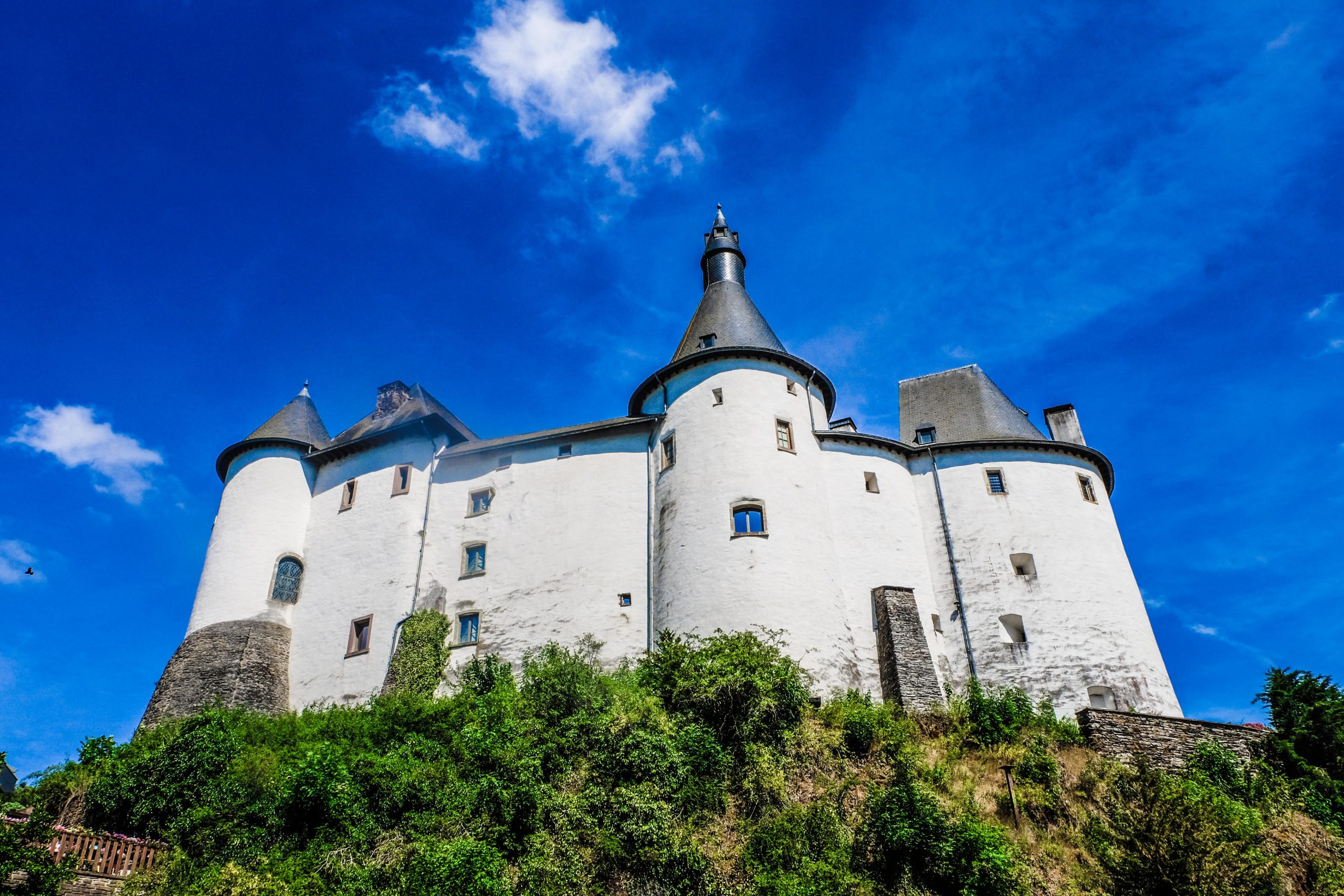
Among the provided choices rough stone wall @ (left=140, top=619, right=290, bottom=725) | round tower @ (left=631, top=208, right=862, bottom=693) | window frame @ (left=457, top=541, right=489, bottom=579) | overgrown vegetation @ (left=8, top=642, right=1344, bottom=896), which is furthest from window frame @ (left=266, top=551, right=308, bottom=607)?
round tower @ (left=631, top=208, right=862, bottom=693)

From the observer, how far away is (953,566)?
3381 cm

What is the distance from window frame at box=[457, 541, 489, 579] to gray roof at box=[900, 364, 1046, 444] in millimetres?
16139

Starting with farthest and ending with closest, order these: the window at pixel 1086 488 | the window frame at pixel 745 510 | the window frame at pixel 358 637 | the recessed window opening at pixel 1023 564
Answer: the window at pixel 1086 488, the window frame at pixel 358 637, the recessed window opening at pixel 1023 564, the window frame at pixel 745 510

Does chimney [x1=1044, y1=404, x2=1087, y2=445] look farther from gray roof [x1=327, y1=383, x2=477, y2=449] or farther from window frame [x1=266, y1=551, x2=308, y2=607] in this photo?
window frame [x1=266, y1=551, x2=308, y2=607]

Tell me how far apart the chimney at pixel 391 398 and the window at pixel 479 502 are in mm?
6733

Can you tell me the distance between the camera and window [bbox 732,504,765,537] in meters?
31.7

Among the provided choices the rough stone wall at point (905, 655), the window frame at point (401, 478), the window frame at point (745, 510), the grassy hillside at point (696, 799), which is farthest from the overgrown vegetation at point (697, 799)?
the window frame at point (401, 478)

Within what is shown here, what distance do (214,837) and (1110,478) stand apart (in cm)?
3097

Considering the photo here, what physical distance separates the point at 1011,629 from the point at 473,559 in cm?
1857

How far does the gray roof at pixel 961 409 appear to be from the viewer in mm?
36188

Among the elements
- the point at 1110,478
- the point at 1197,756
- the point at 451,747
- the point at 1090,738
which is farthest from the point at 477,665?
the point at 1110,478

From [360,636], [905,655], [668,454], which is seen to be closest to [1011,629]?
[905,655]

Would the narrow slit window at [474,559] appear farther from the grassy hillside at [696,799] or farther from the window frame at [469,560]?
the grassy hillside at [696,799]

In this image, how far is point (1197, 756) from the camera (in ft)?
84.2
